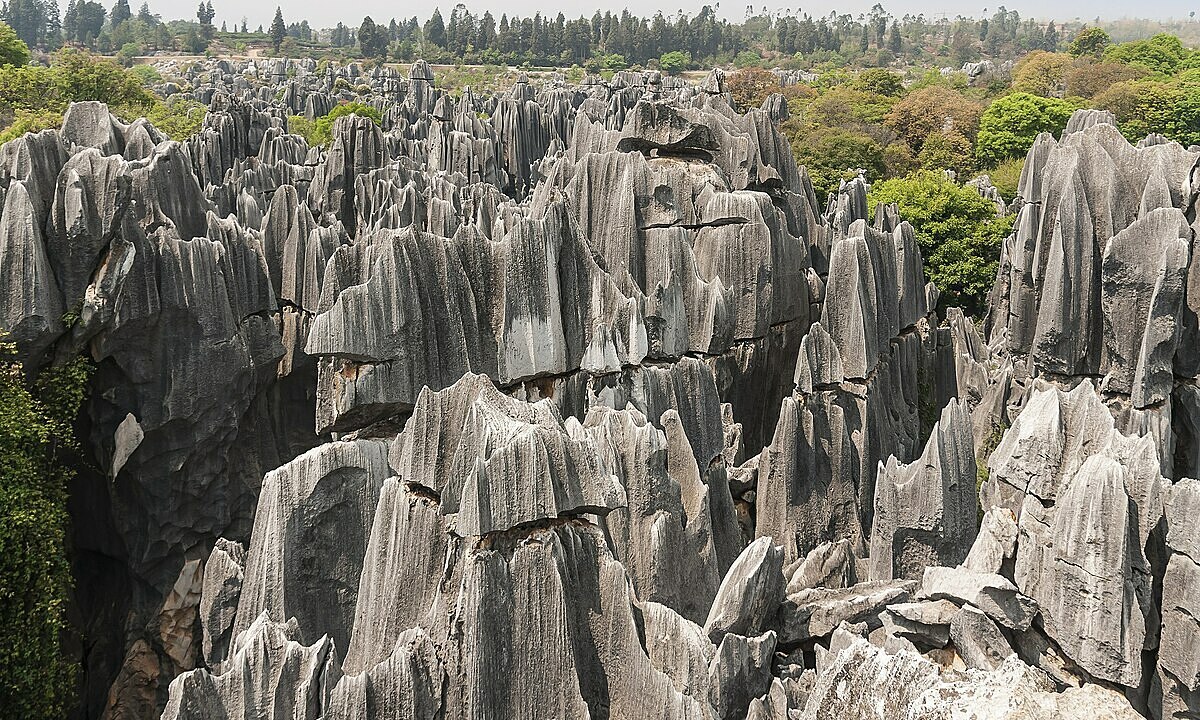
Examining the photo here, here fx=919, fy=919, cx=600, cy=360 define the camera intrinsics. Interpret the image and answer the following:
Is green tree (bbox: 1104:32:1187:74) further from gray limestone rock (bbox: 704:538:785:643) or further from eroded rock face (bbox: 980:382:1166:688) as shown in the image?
gray limestone rock (bbox: 704:538:785:643)

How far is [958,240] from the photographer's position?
28.5 m

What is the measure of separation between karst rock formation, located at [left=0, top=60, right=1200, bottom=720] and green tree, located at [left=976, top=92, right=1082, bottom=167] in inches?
1068

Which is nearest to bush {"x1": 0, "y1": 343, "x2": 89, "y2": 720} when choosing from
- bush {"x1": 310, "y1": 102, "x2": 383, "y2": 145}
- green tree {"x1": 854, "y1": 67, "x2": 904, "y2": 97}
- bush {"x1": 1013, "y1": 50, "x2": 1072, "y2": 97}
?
bush {"x1": 310, "y1": 102, "x2": 383, "y2": 145}

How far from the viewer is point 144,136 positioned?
53.0ft

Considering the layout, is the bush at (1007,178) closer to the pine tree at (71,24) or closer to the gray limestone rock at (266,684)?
the gray limestone rock at (266,684)

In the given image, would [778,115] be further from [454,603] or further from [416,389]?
[454,603]

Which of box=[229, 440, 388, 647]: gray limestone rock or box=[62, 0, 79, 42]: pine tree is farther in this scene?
box=[62, 0, 79, 42]: pine tree

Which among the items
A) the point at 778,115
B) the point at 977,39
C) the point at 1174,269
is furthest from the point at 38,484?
the point at 977,39

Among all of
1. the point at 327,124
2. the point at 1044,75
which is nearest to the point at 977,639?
the point at 327,124

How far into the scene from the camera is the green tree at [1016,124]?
4350 cm

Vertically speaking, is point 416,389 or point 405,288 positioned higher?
point 405,288

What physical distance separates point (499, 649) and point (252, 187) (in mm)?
21659

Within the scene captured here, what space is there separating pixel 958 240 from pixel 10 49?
47577mm

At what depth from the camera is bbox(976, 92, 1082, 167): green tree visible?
43.5m
